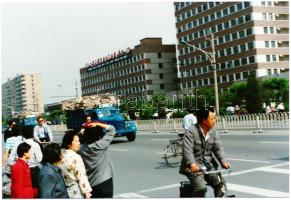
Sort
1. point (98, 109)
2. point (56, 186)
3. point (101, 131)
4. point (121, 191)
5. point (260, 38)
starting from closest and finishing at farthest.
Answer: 1. point (56, 186)
2. point (101, 131)
3. point (121, 191)
4. point (98, 109)
5. point (260, 38)

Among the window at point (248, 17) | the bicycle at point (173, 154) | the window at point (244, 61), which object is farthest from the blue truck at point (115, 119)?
the window at point (244, 61)

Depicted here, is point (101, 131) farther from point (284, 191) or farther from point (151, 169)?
point (151, 169)

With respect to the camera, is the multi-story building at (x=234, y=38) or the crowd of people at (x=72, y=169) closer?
the crowd of people at (x=72, y=169)

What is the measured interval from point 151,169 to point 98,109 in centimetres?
1177

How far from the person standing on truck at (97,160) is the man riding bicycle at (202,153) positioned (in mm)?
938

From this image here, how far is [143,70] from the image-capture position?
342ft

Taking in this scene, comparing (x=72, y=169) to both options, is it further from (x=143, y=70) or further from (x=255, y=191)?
(x=143, y=70)

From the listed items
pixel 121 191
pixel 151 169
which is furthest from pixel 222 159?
pixel 151 169

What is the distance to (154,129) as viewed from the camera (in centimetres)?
3281

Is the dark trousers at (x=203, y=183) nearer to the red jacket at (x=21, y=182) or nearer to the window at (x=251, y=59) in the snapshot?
the red jacket at (x=21, y=182)

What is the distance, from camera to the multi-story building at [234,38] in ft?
250

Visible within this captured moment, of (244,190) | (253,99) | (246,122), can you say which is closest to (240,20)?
(253,99)

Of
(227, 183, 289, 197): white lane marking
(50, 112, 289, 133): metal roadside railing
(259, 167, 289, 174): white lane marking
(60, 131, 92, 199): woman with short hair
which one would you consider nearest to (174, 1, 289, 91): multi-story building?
(50, 112, 289, 133): metal roadside railing

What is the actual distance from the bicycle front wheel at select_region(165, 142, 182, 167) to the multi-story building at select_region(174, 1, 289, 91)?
196 feet
